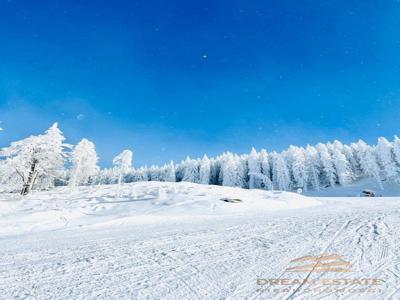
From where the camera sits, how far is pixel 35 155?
29.8 meters

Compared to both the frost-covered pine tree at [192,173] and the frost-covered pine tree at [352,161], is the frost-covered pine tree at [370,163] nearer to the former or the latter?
the frost-covered pine tree at [352,161]

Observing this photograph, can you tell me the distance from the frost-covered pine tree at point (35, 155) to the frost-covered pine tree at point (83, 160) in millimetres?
5965

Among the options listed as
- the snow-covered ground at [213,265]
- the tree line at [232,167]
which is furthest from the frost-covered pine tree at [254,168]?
the snow-covered ground at [213,265]

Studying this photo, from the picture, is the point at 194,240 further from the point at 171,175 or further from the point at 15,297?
the point at 171,175

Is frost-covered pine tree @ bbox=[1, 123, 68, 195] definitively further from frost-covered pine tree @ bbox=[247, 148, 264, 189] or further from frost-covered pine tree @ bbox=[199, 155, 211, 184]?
frost-covered pine tree @ bbox=[247, 148, 264, 189]

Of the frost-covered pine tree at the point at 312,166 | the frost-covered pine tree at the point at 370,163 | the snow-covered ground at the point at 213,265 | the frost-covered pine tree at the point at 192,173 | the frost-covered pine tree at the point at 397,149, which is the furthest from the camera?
the frost-covered pine tree at the point at 192,173

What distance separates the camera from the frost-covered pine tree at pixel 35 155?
2822cm

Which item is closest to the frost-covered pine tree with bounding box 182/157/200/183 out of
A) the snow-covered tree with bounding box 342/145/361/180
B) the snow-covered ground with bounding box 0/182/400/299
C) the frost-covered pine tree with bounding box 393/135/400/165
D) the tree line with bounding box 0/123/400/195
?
the tree line with bounding box 0/123/400/195

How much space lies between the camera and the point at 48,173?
108 feet

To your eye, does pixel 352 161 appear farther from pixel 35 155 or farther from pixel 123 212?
pixel 35 155

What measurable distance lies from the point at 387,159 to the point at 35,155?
70.2m

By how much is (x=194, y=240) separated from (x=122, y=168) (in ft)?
101

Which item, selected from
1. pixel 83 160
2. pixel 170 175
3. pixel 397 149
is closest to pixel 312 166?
pixel 397 149

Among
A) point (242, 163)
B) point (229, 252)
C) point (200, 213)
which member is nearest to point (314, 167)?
point (242, 163)
